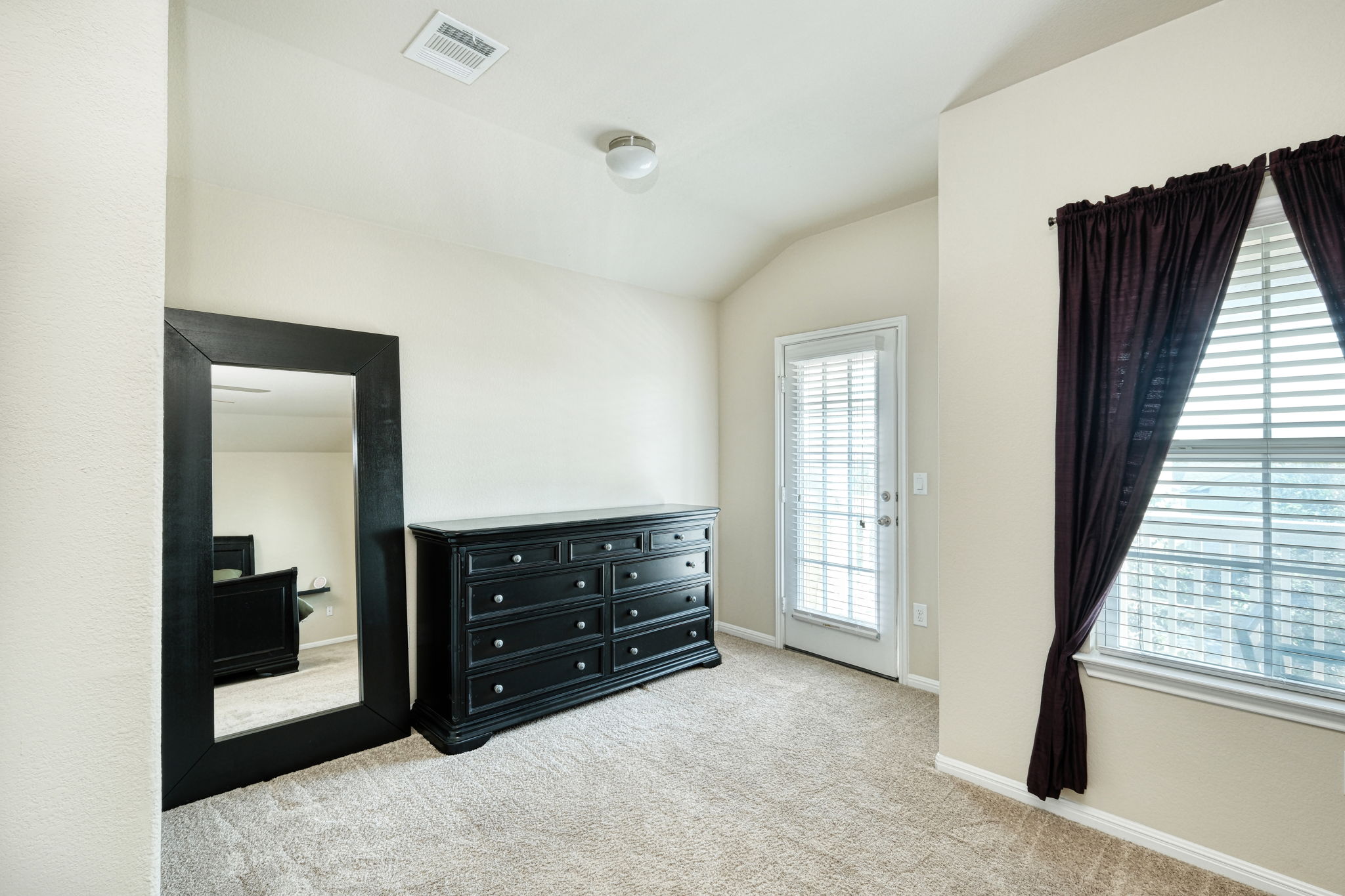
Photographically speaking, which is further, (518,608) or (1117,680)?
(518,608)

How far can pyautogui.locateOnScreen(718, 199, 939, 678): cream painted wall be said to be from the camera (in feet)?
11.5

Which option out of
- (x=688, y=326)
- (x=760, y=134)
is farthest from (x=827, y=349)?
(x=760, y=134)

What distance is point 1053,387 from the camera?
7.59 ft

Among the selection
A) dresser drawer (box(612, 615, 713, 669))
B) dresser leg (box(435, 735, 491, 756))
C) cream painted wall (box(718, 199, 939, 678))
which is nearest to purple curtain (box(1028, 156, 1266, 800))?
cream painted wall (box(718, 199, 939, 678))

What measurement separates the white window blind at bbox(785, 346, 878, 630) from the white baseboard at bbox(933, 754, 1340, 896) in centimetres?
129

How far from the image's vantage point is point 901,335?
358cm

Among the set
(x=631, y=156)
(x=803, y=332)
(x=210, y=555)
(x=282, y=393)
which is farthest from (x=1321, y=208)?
(x=210, y=555)

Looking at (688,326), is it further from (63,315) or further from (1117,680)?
(63,315)

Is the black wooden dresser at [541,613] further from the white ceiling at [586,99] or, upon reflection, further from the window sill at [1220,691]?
the window sill at [1220,691]

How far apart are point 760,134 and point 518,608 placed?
2.42 m

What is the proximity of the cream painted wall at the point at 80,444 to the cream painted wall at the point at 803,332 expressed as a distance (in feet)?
9.48

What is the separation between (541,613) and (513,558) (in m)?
0.32

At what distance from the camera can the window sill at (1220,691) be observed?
181 cm

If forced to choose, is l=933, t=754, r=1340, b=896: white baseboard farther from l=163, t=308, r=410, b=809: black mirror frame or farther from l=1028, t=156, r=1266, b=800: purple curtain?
l=163, t=308, r=410, b=809: black mirror frame
